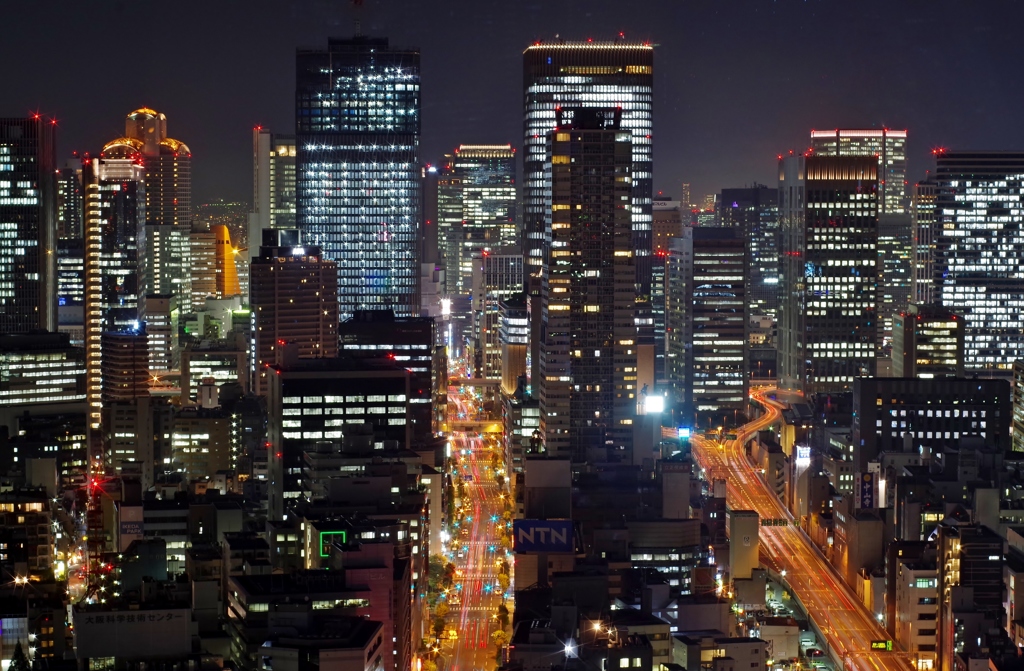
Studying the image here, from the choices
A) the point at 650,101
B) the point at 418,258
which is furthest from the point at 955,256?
the point at 418,258

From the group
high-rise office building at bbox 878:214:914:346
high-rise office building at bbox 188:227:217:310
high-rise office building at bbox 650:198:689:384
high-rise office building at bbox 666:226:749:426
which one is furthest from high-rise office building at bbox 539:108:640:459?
high-rise office building at bbox 188:227:217:310

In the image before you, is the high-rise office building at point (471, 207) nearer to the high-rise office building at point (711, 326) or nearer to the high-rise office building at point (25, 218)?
the high-rise office building at point (711, 326)

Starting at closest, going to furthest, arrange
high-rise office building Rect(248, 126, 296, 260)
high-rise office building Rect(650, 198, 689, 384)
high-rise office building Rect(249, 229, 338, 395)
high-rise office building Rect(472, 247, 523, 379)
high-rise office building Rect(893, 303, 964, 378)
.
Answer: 1. high-rise office building Rect(249, 229, 338, 395)
2. high-rise office building Rect(893, 303, 964, 378)
3. high-rise office building Rect(650, 198, 689, 384)
4. high-rise office building Rect(472, 247, 523, 379)
5. high-rise office building Rect(248, 126, 296, 260)

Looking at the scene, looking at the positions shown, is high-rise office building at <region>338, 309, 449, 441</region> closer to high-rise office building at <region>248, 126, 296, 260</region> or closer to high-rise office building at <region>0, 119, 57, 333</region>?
high-rise office building at <region>0, 119, 57, 333</region>

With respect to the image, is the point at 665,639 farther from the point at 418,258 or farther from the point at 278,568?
the point at 418,258

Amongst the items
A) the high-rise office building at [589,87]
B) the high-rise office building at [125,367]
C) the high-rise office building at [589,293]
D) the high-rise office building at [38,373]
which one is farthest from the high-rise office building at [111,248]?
the high-rise office building at [589,293]
